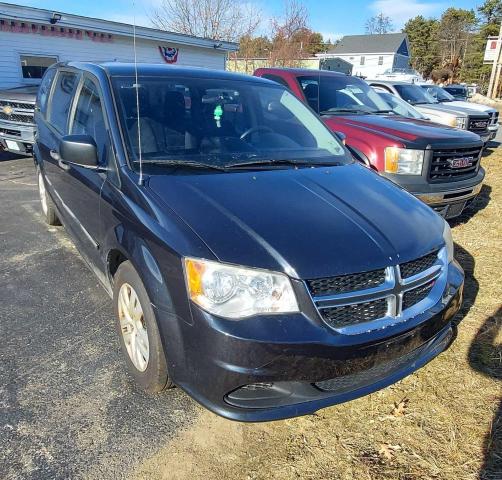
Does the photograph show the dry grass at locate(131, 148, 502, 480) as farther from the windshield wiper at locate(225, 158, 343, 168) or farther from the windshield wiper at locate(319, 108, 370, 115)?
the windshield wiper at locate(319, 108, 370, 115)

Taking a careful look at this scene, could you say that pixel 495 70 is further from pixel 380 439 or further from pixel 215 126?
pixel 380 439

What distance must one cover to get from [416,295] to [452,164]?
10.7ft

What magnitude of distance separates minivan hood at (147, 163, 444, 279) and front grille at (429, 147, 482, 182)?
227 centimetres

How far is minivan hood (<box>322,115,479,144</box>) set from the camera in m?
4.91

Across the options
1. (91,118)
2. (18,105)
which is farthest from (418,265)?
(18,105)

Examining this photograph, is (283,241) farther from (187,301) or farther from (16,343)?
(16,343)

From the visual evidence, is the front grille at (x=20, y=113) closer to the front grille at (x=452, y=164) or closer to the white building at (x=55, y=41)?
the white building at (x=55, y=41)

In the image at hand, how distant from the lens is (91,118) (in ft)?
10.5

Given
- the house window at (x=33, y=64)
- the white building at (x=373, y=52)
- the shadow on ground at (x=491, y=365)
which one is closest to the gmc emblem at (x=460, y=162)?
the shadow on ground at (x=491, y=365)

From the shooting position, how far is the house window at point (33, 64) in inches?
483

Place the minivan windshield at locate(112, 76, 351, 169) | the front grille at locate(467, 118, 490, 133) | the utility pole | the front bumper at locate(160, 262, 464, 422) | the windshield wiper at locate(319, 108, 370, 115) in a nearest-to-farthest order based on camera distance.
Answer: the front bumper at locate(160, 262, 464, 422), the minivan windshield at locate(112, 76, 351, 169), the windshield wiper at locate(319, 108, 370, 115), the front grille at locate(467, 118, 490, 133), the utility pole

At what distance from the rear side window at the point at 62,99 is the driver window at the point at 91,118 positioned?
347 millimetres

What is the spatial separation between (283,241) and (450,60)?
80.6m

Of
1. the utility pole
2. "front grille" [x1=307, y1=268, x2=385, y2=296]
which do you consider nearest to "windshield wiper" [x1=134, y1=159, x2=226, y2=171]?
"front grille" [x1=307, y1=268, x2=385, y2=296]
